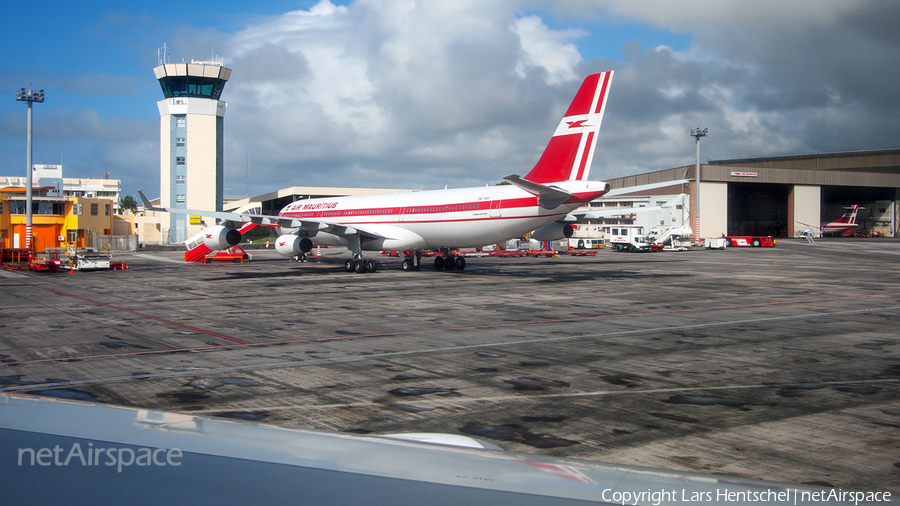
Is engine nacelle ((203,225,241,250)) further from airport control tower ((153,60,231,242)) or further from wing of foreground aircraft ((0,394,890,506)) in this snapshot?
airport control tower ((153,60,231,242))

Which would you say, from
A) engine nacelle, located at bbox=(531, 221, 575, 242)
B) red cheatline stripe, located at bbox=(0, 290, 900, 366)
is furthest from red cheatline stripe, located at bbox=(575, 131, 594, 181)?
red cheatline stripe, located at bbox=(0, 290, 900, 366)

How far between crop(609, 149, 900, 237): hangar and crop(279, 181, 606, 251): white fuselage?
47914 mm

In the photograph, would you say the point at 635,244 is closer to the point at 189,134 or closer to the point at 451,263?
the point at 451,263

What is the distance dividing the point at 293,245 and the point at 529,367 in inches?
811

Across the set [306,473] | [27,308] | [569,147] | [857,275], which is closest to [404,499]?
[306,473]

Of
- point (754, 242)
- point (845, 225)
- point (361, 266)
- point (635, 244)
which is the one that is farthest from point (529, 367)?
point (845, 225)

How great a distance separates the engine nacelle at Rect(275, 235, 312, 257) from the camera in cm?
2762

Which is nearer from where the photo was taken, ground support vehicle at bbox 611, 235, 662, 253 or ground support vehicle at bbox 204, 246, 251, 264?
ground support vehicle at bbox 204, 246, 251, 264

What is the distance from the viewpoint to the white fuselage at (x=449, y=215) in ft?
75.2

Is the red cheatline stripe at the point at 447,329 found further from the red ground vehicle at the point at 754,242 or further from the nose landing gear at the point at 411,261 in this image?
the red ground vehicle at the point at 754,242

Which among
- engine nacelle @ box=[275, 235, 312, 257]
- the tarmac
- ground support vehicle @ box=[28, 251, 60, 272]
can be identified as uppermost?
engine nacelle @ box=[275, 235, 312, 257]

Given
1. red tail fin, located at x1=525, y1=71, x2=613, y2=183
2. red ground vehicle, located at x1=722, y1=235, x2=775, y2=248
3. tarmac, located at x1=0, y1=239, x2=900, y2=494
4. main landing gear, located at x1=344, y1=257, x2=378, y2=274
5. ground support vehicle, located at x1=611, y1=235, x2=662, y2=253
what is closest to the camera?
tarmac, located at x1=0, y1=239, x2=900, y2=494

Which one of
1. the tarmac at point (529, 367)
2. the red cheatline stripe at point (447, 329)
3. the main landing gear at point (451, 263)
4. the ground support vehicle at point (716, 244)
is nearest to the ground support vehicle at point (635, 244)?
the ground support vehicle at point (716, 244)

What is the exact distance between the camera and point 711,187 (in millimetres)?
73125
